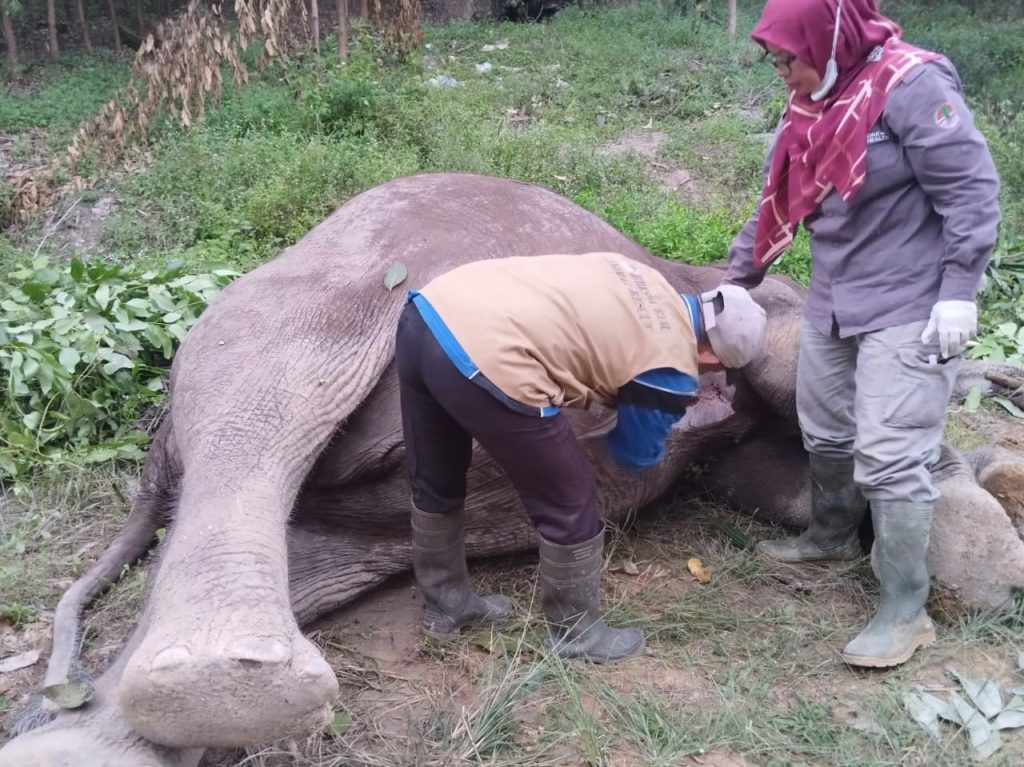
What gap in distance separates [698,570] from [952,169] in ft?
4.88

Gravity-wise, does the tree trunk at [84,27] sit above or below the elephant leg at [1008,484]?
above

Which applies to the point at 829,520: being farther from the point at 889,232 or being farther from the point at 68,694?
the point at 68,694

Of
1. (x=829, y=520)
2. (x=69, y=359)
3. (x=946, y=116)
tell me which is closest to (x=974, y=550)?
(x=829, y=520)

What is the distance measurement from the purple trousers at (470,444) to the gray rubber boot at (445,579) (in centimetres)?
5

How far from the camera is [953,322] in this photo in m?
2.55

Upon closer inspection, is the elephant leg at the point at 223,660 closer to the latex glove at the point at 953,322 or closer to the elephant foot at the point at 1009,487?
A: the latex glove at the point at 953,322

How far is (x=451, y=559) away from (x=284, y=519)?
1.93ft

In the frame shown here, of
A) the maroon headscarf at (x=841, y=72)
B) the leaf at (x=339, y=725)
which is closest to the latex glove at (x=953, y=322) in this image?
the maroon headscarf at (x=841, y=72)

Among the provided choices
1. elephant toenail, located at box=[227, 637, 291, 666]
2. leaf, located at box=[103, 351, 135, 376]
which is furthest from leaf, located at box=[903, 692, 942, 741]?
leaf, located at box=[103, 351, 135, 376]

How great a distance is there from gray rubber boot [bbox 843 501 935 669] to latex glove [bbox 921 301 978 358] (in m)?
0.46

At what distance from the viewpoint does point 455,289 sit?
2.49m

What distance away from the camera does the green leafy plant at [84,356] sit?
389 centimetres

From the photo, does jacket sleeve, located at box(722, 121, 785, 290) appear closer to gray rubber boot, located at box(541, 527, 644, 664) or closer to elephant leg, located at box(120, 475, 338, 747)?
gray rubber boot, located at box(541, 527, 644, 664)

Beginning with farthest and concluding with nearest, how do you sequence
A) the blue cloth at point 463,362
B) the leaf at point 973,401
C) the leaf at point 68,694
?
the leaf at point 973,401 < the blue cloth at point 463,362 < the leaf at point 68,694
